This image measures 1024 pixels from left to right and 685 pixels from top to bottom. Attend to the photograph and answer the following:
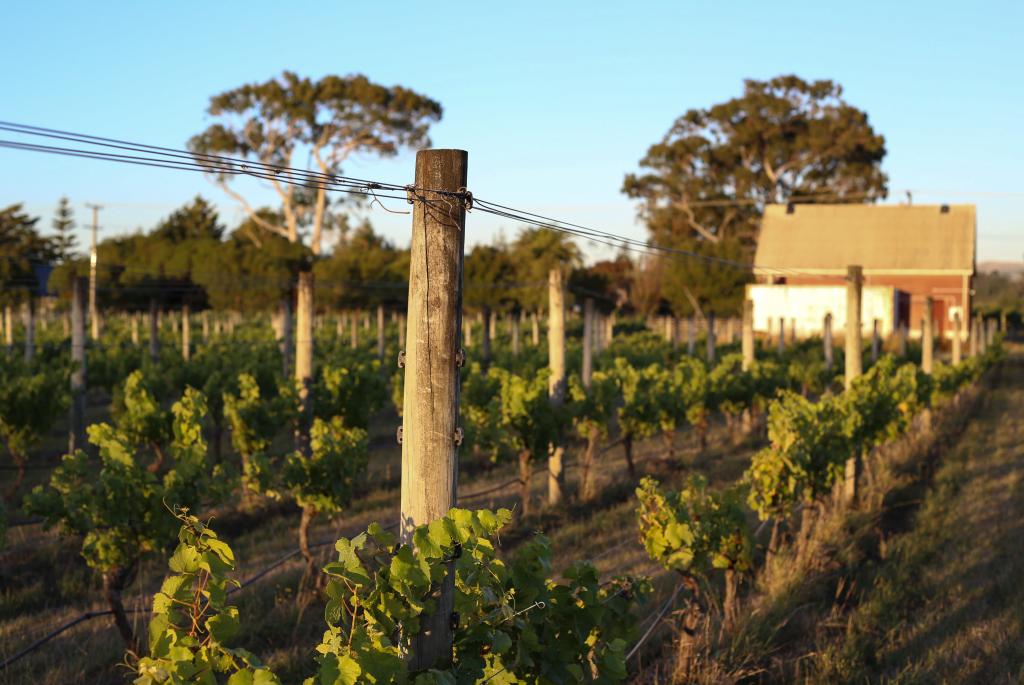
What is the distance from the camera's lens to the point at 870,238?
169 feet

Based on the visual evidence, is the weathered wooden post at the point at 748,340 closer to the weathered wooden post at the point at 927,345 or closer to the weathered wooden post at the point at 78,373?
the weathered wooden post at the point at 927,345

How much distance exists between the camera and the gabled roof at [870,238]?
49625 millimetres

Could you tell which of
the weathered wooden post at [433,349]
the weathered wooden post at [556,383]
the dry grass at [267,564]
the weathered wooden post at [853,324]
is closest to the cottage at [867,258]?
the dry grass at [267,564]

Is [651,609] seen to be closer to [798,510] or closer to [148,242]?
[798,510]

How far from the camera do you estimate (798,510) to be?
14383 mm

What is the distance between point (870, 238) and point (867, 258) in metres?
1.47

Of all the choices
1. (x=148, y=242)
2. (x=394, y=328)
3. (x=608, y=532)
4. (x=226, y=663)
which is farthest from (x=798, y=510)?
(x=148, y=242)

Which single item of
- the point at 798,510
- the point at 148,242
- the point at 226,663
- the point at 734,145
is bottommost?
the point at 798,510

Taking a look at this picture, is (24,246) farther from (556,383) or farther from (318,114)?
(556,383)

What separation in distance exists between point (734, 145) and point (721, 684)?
56087 millimetres

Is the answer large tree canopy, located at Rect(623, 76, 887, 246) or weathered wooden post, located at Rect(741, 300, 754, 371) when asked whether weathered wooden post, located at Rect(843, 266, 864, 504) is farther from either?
large tree canopy, located at Rect(623, 76, 887, 246)

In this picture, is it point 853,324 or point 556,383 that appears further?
point 853,324

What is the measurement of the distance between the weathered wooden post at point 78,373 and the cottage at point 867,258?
33572 mm

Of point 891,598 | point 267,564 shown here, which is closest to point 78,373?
point 267,564
